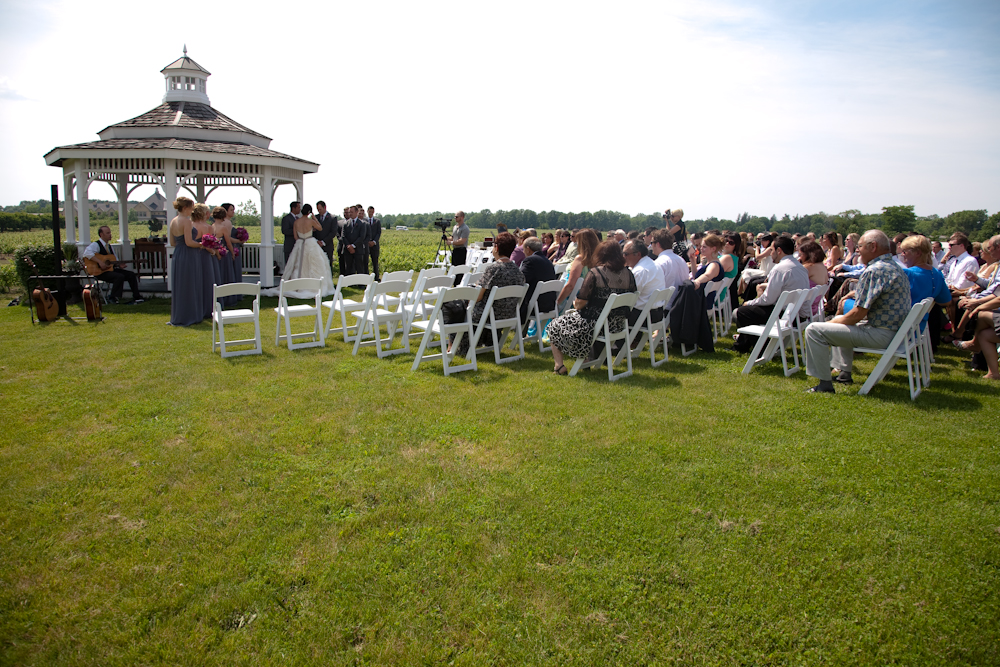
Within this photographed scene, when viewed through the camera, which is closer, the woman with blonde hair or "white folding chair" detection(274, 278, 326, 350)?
"white folding chair" detection(274, 278, 326, 350)

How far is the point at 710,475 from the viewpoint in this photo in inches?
161

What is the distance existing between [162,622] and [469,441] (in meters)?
2.43

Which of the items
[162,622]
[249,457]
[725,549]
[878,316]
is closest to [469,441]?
[249,457]

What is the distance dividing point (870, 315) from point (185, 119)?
15113 mm

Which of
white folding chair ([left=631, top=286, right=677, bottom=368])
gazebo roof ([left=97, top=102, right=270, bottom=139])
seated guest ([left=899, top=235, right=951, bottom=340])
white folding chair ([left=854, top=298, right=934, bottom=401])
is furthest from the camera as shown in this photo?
gazebo roof ([left=97, top=102, right=270, bottom=139])

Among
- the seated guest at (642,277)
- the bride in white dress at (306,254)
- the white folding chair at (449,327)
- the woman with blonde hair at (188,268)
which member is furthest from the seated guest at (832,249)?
the woman with blonde hair at (188,268)

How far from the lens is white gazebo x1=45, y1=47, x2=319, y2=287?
41.3ft

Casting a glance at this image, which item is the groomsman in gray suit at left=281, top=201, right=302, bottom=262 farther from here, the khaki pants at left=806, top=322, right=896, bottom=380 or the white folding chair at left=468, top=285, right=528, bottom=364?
the khaki pants at left=806, top=322, right=896, bottom=380

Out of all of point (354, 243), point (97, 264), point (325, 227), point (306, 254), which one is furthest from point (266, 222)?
point (97, 264)

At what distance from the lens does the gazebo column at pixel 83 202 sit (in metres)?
13.1

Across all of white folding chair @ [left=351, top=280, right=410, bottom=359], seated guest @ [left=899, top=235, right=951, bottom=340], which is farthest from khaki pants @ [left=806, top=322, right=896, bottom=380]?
white folding chair @ [left=351, top=280, right=410, bottom=359]

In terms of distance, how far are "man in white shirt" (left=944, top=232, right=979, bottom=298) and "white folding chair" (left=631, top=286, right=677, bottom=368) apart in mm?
4752

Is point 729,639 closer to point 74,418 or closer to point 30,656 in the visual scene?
point 30,656

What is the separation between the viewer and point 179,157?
12297 millimetres
